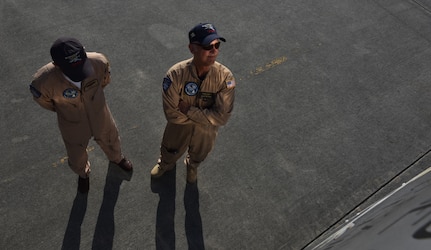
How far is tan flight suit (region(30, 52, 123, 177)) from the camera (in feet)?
10.7

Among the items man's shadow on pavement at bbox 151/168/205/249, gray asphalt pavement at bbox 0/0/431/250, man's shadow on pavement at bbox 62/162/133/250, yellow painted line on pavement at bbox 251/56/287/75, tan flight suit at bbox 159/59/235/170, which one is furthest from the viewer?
yellow painted line on pavement at bbox 251/56/287/75

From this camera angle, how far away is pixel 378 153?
16.6 ft

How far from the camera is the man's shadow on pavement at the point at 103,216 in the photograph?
3.94 metres

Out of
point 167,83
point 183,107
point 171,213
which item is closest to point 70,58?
point 167,83

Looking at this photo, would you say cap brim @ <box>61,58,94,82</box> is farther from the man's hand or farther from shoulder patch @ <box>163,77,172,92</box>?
the man's hand

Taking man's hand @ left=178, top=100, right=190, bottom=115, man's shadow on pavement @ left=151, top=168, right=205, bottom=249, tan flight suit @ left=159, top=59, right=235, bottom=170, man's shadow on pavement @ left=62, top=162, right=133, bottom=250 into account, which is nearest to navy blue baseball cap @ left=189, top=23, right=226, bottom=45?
tan flight suit @ left=159, top=59, right=235, bottom=170

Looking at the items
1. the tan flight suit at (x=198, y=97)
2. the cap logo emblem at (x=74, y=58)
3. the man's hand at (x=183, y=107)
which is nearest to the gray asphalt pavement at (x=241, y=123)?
the tan flight suit at (x=198, y=97)

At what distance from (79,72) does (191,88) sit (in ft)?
3.09

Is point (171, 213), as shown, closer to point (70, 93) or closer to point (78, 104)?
point (78, 104)

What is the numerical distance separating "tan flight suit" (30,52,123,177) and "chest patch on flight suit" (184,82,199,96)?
0.80 metres

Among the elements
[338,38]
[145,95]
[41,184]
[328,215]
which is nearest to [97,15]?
[145,95]

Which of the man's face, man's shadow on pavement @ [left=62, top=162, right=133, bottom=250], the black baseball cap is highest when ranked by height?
the man's face

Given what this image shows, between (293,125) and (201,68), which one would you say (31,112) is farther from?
(293,125)

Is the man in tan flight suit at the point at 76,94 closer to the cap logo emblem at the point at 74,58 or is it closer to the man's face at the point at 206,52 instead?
the cap logo emblem at the point at 74,58
